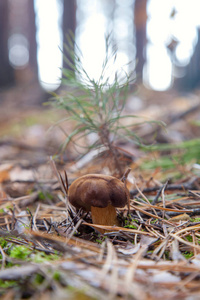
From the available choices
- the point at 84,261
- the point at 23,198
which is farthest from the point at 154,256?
the point at 23,198

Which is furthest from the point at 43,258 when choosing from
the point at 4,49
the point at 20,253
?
the point at 4,49

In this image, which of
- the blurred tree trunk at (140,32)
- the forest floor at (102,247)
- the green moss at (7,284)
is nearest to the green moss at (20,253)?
the forest floor at (102,247)

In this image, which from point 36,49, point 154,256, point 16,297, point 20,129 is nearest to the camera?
point 16,297

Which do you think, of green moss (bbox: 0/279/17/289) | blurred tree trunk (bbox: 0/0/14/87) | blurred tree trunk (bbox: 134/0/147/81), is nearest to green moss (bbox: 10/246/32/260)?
green moss (bbox: 0/279/17/289)

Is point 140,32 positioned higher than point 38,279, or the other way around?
point 140,32

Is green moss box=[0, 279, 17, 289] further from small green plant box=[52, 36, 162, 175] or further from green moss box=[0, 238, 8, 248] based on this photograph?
small green plant box=[52, 36, 162, 175]

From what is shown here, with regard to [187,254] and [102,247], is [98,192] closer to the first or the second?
[102,247]

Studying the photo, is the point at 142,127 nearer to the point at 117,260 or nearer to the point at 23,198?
the point at 23,198
